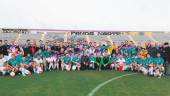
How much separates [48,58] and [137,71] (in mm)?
4525

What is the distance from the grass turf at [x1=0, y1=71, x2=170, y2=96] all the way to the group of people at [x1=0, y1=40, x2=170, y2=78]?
1.18 metres

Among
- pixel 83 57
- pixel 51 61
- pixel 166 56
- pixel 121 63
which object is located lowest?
pixel 121 63

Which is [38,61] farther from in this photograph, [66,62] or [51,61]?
[66,62]

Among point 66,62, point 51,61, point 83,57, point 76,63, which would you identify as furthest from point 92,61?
point 51,61

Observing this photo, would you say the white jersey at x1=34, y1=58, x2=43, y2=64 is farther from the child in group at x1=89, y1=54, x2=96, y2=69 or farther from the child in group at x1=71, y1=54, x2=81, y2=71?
the child in group at x1=89, y1=54, x2=96, y2=69

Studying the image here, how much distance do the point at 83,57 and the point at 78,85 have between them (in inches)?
250

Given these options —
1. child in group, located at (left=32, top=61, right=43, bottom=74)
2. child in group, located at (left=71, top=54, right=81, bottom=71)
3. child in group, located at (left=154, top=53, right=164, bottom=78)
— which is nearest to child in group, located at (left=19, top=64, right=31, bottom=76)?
child in group, located at (left=32, top=61, right=43, bottom=74)

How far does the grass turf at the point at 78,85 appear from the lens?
41.0 feet

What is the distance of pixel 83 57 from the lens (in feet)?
66.6

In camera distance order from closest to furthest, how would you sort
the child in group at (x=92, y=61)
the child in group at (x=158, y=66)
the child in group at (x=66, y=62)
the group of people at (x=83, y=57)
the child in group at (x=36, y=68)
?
the child in group at (x=158, y=66) → the group of people at (x=83, y=57) → the child in group at (x=36, y=68) → the child in group at (x=66, y=62) → the child in group at (x=92, y=61)

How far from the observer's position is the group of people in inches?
704

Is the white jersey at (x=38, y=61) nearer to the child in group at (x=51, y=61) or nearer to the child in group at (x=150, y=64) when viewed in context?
the child in group at (x=51, y=61)

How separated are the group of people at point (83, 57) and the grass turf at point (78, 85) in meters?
1.18

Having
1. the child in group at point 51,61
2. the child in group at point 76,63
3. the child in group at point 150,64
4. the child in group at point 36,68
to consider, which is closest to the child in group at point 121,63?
the child in group at point 150,64
